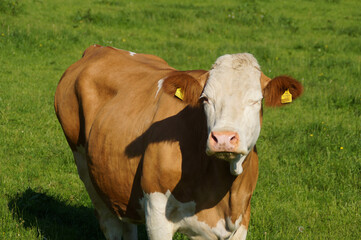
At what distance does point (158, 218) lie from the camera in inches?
149

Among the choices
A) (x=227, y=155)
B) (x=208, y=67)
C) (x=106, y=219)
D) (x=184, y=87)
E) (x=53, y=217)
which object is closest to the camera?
(x=227, y=155)

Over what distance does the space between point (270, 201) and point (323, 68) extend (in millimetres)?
6151

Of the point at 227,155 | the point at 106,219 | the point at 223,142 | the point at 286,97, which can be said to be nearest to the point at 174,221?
the point at 227,155

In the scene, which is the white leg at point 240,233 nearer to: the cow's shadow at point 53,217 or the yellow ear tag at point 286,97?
the yellow ear tag at point 286,97

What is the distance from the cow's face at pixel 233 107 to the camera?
307cm

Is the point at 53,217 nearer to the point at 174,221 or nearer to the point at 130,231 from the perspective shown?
the point at 130,231

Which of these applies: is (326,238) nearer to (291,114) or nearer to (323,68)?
(291,114)

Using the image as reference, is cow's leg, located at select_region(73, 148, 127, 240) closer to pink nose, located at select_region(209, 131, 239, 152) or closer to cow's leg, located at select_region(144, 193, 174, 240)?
A: cow's leg, located at select_region(144, 193, 174, 240)

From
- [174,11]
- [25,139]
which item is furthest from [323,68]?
[25,139]

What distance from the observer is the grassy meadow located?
5.57m

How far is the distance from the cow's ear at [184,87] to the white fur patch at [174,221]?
2.14 feet

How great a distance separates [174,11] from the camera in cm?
1531

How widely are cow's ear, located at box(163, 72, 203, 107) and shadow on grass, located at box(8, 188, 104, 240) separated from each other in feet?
7.62

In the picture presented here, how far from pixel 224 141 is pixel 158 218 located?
1.01 meters
